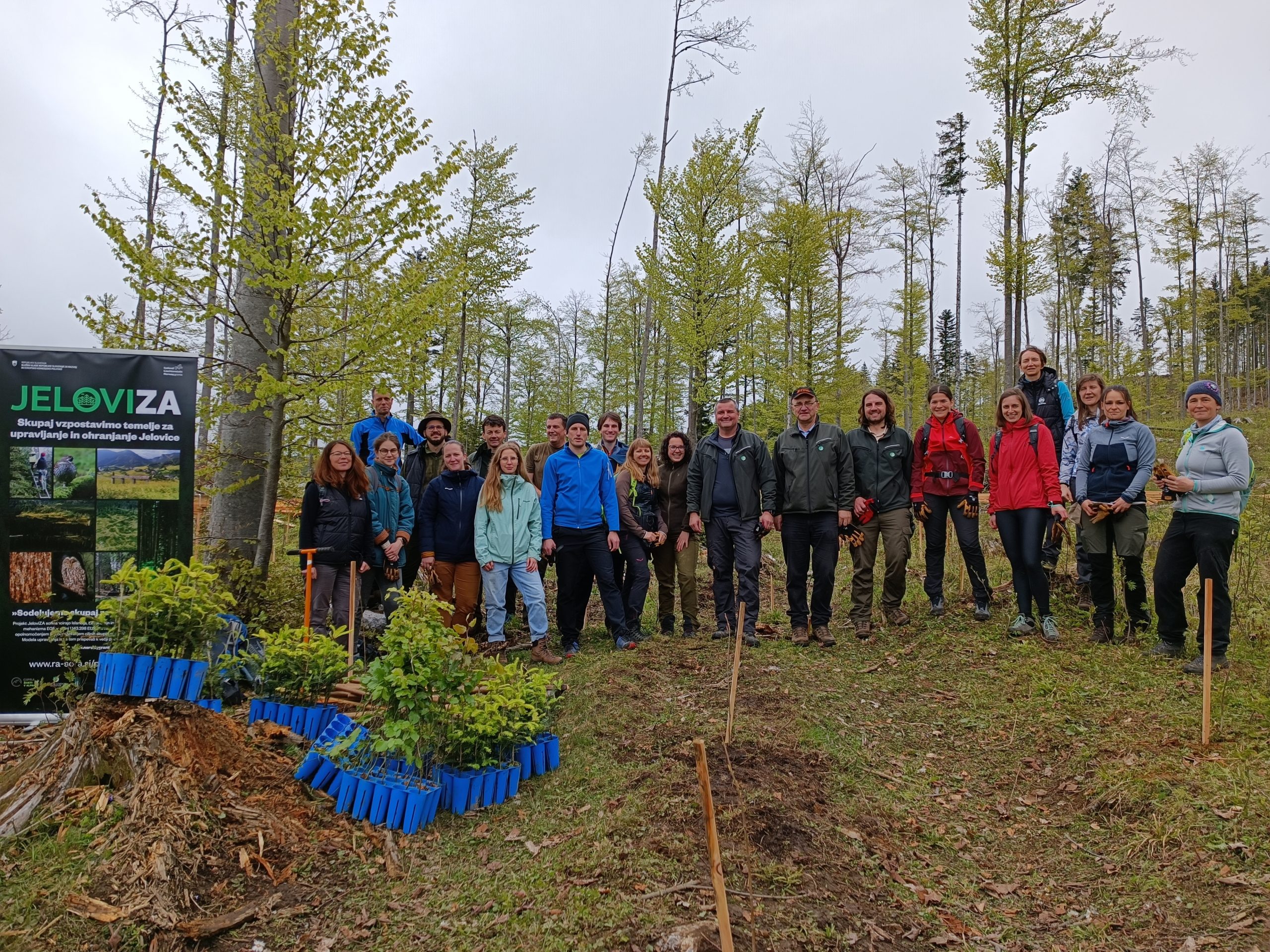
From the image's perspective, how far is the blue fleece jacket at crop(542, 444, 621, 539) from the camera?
6.47m

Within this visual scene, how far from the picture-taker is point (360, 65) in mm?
6148

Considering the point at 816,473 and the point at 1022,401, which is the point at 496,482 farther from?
the point at 1022,401

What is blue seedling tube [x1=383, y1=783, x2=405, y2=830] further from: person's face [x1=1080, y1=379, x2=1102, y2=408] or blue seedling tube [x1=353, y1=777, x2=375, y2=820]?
person's face [x1=1080, y1=379, x2=1102, y2=408]

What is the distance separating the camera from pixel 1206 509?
4.91 metres

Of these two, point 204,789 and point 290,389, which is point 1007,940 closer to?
point 204,789

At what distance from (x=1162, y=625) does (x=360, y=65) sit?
28.2ft

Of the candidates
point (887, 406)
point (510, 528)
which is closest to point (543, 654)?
point (510, 528)

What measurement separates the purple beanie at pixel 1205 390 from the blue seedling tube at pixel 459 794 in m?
5.71

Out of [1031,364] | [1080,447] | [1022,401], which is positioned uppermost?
→ [1031,364]

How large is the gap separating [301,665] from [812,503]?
4561 millimetres

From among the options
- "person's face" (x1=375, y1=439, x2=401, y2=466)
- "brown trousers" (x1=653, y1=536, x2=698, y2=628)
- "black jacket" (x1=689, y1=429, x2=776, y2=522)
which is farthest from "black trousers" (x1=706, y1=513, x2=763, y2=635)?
"person's face" (x1=375, y1=439, x2=401, y2=466)

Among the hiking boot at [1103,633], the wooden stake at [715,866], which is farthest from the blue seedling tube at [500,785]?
the hiking boot at [1103,633]

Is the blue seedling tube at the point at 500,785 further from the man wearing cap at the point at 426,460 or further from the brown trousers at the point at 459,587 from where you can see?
the man wearing cap at the point at 426,460

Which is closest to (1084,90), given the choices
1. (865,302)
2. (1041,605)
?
(865,302)
